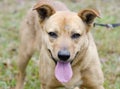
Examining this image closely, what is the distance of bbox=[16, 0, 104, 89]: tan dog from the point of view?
15.9 ft

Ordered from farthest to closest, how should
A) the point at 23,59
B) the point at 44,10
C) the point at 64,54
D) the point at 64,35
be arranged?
the point at 23,59, the point at 44,10, the point at 64,35, the point at 64,54

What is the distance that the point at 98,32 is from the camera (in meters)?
9.42

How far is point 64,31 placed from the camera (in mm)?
4895

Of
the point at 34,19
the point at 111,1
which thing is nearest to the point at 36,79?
the point at 34,19

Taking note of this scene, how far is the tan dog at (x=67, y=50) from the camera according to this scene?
15.9 feet

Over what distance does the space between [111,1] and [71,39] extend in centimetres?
787

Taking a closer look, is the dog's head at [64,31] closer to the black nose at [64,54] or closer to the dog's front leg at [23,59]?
the black nose at [64,54]

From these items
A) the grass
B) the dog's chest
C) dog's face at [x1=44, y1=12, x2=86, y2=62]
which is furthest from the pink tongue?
the grass

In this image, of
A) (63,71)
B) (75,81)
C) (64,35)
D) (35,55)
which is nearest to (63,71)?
(63,71)

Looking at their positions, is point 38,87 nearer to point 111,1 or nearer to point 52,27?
point 52,27

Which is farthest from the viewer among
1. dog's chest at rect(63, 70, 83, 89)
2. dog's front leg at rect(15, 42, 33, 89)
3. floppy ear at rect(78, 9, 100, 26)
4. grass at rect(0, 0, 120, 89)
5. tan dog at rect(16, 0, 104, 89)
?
grass at rect(0, 0, 120, 89)

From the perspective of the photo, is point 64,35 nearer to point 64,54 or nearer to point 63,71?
point 64,54

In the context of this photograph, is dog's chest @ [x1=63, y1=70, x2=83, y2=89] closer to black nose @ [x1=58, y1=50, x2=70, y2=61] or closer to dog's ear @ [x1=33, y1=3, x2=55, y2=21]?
black nose @ [x1=58, y1=50, x2=70, y2=61]

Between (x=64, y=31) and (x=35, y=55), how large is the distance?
3.19m
